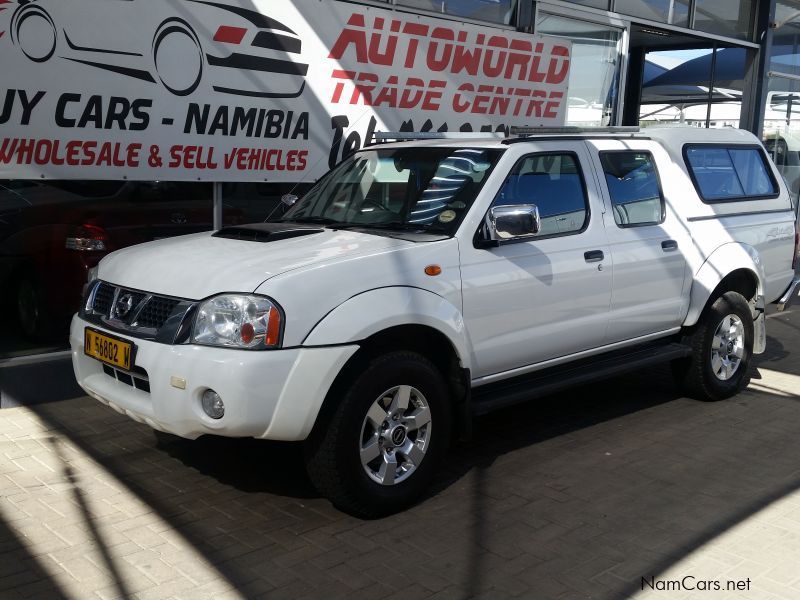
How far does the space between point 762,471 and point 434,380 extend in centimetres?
221

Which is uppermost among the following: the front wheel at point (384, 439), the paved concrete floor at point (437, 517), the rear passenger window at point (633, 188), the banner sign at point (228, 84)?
the banner sign at point (228, 84)

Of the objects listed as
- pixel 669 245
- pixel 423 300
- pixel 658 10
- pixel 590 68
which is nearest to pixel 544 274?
pixel 423 300

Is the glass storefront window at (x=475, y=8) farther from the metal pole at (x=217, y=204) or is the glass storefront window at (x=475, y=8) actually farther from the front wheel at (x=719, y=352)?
the front wheel at (x=719, y=352)

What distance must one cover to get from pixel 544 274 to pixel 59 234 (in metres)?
3.74

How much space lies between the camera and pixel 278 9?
7.32 metres

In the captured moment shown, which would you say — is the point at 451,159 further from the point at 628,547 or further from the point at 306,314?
the point at 628,547

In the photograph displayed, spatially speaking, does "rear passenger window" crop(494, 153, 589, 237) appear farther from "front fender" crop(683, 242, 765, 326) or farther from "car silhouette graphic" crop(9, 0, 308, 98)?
"car silhouette graphic" crop(9, 0, 308, 98)

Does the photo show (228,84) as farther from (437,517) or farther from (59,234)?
(437,517)

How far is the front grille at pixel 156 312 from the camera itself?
165 inches

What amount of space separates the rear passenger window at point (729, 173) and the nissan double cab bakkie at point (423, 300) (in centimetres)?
3

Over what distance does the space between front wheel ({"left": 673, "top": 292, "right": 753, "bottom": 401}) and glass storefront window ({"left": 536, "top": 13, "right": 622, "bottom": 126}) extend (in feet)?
15.0

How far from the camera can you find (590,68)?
10.8 meters

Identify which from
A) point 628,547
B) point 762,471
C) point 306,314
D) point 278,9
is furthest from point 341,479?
point 278,9

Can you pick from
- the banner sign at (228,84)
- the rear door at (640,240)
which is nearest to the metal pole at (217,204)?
the banner sign at (228,84)
